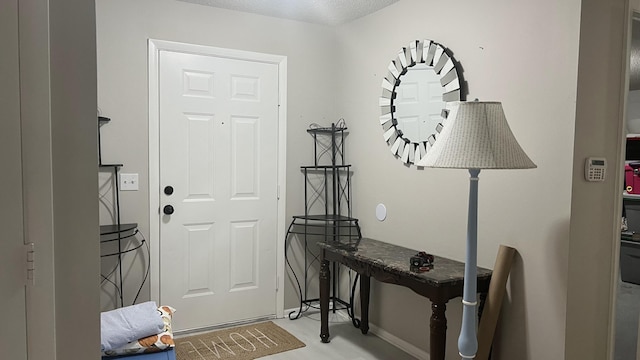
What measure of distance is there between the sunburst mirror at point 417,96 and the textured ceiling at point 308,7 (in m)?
0.52

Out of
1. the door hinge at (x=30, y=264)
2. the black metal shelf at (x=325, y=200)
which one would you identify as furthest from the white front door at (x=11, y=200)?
the black metal shelf at (x=325, y=200)

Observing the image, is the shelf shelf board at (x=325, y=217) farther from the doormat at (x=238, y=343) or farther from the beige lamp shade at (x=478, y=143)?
the beige lamp shade at (x=478, y=143)

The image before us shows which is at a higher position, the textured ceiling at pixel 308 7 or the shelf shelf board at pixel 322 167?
the textured ceiling at pixel 308 7

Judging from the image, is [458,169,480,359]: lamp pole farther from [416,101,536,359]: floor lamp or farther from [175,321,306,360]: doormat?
[175,321,306,360]: doormat

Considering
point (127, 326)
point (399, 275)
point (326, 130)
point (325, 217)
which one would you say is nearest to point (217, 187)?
point (325, 217)

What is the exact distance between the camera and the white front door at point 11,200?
930 mm

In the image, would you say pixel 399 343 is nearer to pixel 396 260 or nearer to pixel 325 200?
pixel 396 260

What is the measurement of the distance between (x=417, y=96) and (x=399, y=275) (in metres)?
1.20

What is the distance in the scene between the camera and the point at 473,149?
1737 mm

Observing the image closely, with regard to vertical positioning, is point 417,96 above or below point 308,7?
below

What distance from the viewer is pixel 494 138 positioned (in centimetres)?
175

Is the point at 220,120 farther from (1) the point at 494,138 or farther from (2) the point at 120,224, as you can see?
(1) the point at 494,138

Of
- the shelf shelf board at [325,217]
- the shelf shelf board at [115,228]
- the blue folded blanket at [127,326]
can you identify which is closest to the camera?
the blue folded blanket at [127,326]

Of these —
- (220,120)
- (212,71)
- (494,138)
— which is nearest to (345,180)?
(220,120)
